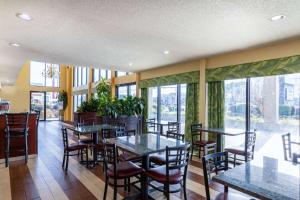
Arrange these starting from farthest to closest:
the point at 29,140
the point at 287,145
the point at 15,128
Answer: the point at 29,140
the point at 15,128
the point at 287,145

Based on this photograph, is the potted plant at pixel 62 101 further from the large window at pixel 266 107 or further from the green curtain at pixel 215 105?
the large window at pixel 266 107

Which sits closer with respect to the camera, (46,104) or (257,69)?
(257,69)

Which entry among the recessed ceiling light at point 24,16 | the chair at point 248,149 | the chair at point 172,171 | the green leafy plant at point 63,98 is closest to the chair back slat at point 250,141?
the chair at point 248,149

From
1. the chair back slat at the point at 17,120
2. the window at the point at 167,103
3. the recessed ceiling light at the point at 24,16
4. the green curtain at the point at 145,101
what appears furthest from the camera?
the green curtain at the point at 145,101

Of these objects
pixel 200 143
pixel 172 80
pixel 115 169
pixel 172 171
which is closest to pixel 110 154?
pixel 115 169

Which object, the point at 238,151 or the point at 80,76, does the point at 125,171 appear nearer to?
the point at 238,151

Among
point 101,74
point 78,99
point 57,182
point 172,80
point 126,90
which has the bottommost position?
point 57,182

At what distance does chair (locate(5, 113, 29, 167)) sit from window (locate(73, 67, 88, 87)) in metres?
8.22

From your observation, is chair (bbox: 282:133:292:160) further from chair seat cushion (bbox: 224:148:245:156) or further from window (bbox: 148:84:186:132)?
window (bbox: 148:84:186:132)

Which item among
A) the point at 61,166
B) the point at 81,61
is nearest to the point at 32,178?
the point at 61,166

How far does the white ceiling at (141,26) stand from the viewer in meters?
2.41

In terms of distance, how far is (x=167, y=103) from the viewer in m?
6.95

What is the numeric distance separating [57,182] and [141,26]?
117 inches

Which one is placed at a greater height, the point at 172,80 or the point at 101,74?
the point at 101,74
